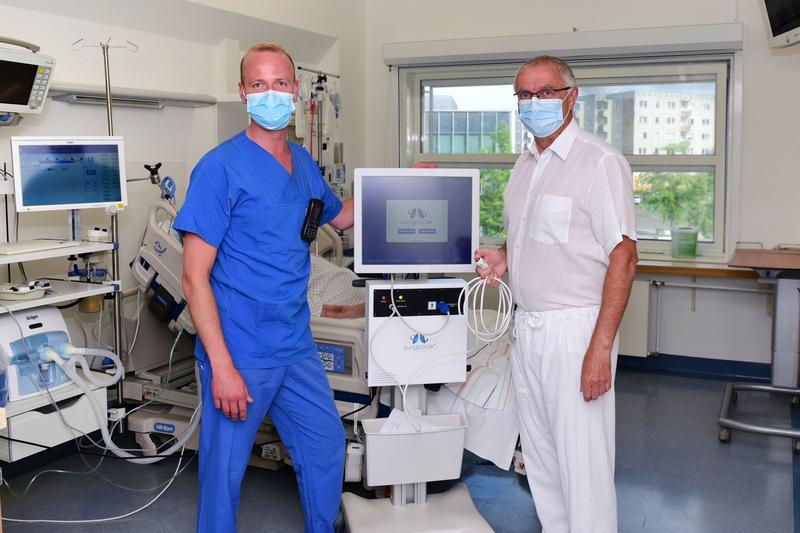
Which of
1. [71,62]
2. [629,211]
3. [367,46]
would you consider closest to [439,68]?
[367,46]

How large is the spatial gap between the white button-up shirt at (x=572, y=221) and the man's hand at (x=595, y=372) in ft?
0.53

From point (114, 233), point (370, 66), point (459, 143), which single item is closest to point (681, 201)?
point (459, 143)

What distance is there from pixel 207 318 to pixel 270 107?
64cm

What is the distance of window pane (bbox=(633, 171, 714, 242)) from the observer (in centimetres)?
505

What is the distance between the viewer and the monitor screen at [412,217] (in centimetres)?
262

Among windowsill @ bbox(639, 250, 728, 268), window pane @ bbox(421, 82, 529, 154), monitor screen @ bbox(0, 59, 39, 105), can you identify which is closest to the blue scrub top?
monitor screen @ bbox(0, 59, 39, 105)

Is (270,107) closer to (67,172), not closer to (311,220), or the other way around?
(311,220)

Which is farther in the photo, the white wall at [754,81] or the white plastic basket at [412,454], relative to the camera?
the white wall at [754,81]

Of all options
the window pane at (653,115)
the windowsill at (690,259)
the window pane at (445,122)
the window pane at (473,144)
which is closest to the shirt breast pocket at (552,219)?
the windowsill at (690,259)

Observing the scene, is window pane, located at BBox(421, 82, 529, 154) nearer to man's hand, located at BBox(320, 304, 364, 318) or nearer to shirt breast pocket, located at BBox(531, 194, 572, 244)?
man's hand, located at BBox(320, 304, 364, 318)

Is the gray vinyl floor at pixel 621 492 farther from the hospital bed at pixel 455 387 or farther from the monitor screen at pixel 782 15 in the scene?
the monitor screen at pixel 782 15

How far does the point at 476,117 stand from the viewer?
5613 mm

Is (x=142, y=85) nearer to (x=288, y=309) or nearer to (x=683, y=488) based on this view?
(x=288, y=309)

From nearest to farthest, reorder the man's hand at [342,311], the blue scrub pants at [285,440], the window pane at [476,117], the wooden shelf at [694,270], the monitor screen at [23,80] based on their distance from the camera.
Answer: the blue scrub pants at [285,440]
the monitor screen at [23,80]
the man's hand at [342,311]
the wooden shelf at [694,270]
the window pane at [476,117]
